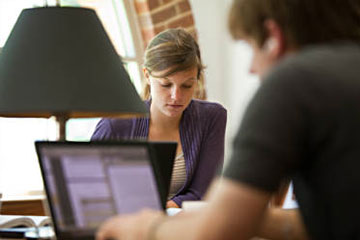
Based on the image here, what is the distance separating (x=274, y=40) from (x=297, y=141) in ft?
0.62

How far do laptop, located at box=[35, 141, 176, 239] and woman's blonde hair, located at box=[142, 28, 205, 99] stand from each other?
0.91m

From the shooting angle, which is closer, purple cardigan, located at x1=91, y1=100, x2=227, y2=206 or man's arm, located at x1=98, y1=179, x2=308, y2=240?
man's arm, located at x1=98, y1=179, x2=308, y2=240

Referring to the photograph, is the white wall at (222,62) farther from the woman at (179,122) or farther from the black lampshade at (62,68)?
the black lampshade at (62,68)

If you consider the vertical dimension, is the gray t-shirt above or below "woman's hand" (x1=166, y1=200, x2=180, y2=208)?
above

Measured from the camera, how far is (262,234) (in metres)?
A: 1.24

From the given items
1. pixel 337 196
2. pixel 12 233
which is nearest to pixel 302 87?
pixel 337 196

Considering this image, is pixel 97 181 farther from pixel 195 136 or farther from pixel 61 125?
pixel 195 136

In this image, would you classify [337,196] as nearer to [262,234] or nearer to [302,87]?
[302,87]

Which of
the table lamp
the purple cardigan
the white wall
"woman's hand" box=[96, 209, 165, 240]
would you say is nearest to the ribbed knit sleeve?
Answer: the purple cardigan

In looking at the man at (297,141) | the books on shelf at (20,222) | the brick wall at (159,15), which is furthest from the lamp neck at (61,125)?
the brick wall at (159,15)

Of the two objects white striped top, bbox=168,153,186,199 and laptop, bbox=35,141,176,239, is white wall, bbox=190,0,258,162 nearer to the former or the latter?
white striped top, bbox=168,153,186,199

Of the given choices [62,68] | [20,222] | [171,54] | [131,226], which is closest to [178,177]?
[171,54]

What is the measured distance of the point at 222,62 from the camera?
4.12 meters

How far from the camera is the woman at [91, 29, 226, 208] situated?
85.0 inches
